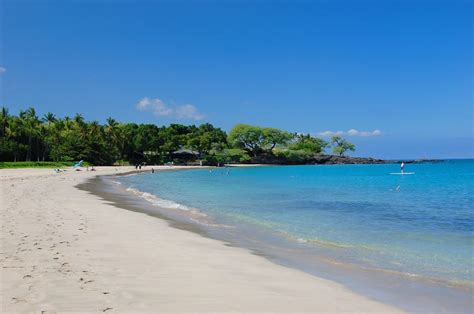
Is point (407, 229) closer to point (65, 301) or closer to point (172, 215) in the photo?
point (172, 215)

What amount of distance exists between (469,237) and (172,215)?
10705 millimetres

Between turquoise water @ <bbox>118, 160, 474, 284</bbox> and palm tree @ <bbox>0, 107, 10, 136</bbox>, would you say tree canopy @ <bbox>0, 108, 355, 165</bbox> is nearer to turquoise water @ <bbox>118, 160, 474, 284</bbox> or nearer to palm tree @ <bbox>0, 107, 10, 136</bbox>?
palm tree @ <bbox>0, 107, 10, 136</bbox>

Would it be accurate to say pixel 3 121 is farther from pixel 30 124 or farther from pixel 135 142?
pixel 135 142

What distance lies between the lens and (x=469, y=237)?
1252cm

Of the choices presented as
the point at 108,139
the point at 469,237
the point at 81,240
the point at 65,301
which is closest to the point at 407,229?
the point at 469,237

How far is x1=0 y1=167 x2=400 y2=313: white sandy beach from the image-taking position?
530 cm

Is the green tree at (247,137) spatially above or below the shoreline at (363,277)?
above

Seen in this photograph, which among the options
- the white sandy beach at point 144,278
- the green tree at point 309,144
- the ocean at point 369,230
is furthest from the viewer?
the green tree at point 309,144

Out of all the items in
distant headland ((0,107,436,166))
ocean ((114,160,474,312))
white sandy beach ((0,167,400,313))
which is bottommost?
ocean ((114,160,474,312))

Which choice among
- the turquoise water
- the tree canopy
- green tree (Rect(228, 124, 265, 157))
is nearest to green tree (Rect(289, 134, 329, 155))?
the tree canopy

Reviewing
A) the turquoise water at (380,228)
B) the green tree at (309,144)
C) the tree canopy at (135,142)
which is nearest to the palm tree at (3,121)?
the tree canopy at (135,142)

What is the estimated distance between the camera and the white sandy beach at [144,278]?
530 cm

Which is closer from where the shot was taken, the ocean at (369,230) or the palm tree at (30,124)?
the ocean at (369,230)

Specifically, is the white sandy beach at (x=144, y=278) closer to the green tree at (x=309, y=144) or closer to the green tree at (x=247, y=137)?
the green tree at (x=247, y=137)
